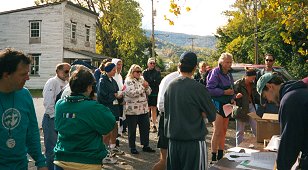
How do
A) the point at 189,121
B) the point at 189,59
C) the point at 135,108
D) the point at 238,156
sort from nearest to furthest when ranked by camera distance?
the point at 238,156 → the point at 189,121 → the point at 189,59 → the point at 135,108

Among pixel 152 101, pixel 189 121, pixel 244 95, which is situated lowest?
pixel 152 101

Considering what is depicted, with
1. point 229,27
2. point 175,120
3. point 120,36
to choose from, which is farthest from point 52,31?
point 175,120

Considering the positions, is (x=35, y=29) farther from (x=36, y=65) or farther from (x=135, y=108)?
(x=135, y=108)

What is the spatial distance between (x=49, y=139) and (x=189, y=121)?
2713mm

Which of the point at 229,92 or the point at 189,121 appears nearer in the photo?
the point at 189,121

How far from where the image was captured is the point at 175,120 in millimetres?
4234

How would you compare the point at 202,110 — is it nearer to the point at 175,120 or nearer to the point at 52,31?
the point at 175,120

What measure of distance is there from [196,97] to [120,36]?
42.3 m

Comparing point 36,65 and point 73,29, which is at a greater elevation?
point 73,29

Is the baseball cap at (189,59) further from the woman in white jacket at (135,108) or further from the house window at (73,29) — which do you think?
the house window at (73,29)

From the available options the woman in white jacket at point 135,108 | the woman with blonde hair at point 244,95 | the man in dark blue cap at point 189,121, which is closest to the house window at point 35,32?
the woman in white jacket at point 135,108

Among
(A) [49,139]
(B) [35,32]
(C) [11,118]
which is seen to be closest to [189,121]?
(C) [11,118]

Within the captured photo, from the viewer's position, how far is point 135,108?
8211 millimetres

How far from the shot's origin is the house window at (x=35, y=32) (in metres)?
34.9
